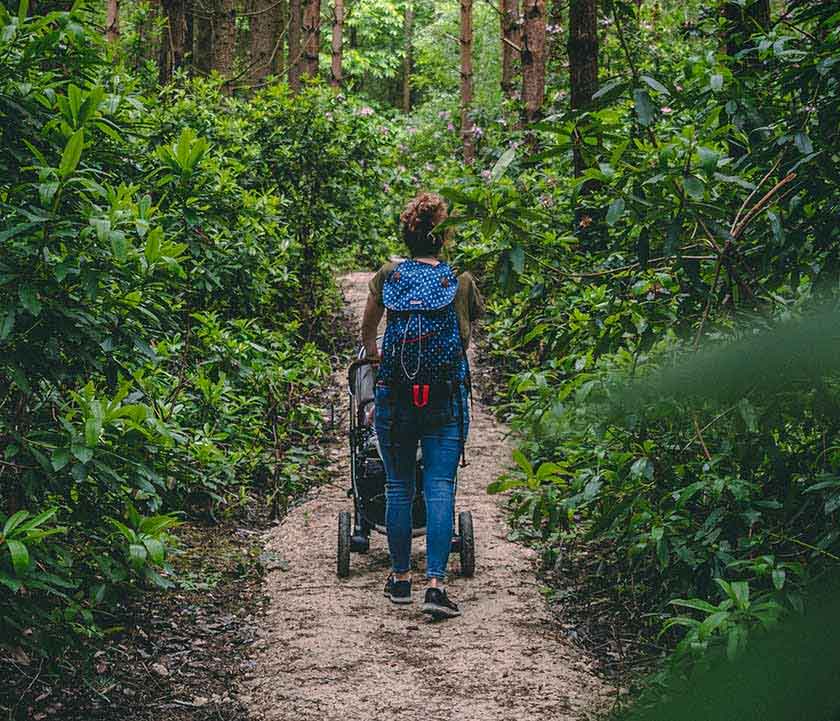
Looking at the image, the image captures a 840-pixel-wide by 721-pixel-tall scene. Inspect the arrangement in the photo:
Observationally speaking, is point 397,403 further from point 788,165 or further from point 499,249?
point 788,165

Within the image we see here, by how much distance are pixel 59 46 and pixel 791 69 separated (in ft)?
8.75

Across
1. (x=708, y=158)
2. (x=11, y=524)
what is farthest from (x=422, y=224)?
(x=11, y=524)

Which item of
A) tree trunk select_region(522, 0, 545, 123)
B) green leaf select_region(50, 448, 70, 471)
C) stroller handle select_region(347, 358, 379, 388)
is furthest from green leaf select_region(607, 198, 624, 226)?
tree trunk select_region(522, 0, 545, 123)

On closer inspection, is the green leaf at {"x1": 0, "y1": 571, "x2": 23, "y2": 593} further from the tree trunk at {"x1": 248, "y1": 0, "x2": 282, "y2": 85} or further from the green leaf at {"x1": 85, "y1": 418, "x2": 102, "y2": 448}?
the tree trunk at {"x1": 248, "y1": 0, "x2": 282, "y2": 85}

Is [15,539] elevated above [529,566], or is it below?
above

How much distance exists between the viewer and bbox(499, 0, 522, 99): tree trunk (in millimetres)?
17562

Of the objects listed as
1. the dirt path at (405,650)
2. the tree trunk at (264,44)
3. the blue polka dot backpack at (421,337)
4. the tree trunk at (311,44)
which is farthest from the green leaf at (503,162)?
the tree trunk at (311,44)

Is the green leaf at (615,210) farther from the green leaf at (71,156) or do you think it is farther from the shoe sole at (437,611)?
the shoe sole at (437,611)

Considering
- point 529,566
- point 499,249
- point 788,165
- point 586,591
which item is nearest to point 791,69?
point 788,165

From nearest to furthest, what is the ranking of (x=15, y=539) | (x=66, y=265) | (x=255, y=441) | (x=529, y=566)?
(x=15, y=539), (x=66, y=265), (x=529, y=566), (x=255, y=441)

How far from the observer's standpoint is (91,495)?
3.72m

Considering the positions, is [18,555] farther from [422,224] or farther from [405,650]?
[422,224]

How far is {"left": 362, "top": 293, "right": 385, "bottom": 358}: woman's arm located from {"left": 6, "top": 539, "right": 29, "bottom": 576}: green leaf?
274 cm

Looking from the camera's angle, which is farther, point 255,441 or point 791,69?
point 255,441
